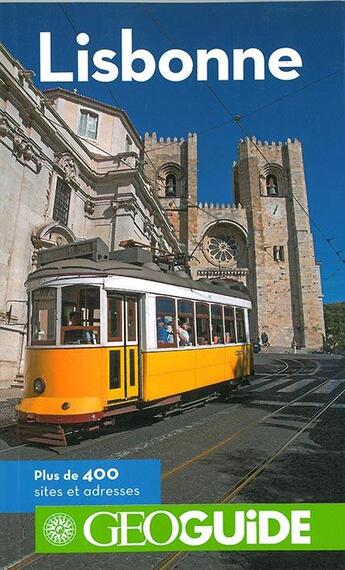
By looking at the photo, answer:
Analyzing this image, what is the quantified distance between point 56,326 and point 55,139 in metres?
12.8

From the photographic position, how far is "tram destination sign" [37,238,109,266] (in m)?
6.24

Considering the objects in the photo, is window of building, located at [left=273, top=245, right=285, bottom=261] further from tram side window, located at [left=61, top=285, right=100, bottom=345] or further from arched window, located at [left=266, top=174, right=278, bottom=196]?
tram side window, located at [left=61, top=285, right=100, bottom=345]

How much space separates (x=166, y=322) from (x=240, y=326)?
375 cm

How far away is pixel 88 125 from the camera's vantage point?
21.5m

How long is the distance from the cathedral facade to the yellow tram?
119 inches

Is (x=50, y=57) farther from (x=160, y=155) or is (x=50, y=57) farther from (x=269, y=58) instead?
(x=160, y=155)

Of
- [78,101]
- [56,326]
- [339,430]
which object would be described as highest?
[78,101]

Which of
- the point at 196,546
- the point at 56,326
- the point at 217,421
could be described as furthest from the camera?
the point at 217,421

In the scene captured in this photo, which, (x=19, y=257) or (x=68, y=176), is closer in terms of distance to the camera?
(x=19, y=257)

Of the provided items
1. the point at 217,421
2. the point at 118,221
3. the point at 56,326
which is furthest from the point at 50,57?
the point at 118,221

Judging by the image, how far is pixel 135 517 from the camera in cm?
287

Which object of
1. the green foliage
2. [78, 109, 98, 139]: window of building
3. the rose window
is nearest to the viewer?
[78, 109, 98, 139]: window of building

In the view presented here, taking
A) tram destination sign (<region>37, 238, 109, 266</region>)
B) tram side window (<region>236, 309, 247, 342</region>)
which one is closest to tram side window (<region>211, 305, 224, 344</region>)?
tram side window (<region>236, 309, 247, 342</region>)

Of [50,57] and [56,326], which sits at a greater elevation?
[50,57]
